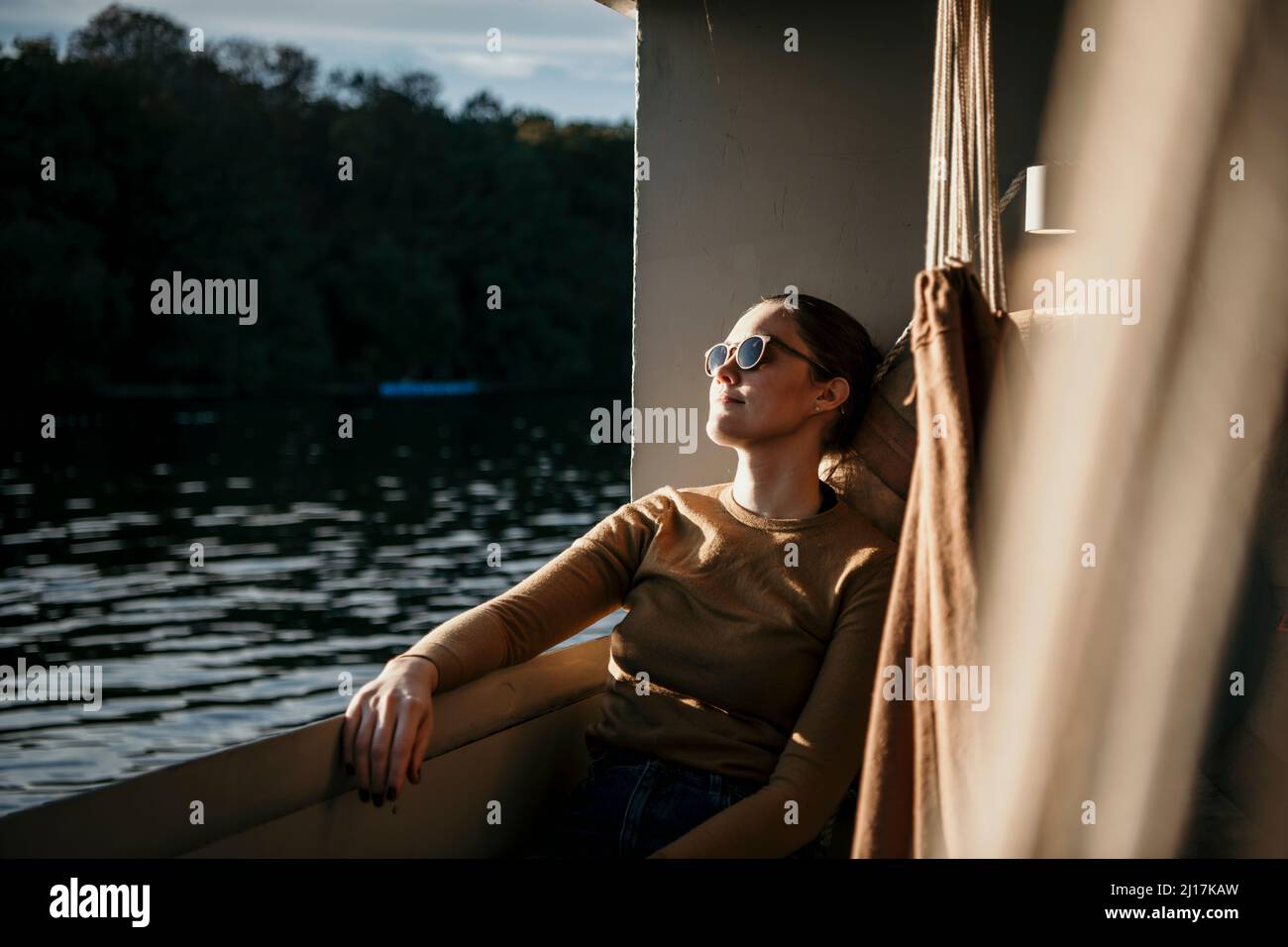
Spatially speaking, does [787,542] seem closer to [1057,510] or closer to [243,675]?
[1057,510]

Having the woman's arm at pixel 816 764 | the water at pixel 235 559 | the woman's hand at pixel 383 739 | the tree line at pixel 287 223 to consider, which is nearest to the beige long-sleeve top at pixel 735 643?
the woman's arm at pixel 816 764

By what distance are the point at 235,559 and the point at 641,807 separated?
12.3 metres

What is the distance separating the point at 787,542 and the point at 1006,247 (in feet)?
2.90

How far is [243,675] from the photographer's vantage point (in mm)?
8906

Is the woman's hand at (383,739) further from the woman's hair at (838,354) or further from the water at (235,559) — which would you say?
the water at (235,559)

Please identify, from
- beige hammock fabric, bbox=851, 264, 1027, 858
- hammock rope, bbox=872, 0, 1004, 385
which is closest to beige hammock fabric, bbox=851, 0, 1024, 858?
beige hammock fabric, bbox=851, 264, 1027, 858

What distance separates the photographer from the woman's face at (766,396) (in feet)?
7.93

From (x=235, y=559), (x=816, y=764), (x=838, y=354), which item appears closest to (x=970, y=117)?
(x=838, y=354)

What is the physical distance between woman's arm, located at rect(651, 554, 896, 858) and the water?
15.4ft

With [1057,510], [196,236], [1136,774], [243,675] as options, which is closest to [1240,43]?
[1057,510]

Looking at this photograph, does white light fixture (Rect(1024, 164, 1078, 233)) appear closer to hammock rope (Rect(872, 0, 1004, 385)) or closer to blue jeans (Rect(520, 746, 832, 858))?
hammock rope (Rect(872, 0, 1004, 385))

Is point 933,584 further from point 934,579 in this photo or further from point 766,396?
point 766,396

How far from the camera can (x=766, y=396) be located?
2418 mm

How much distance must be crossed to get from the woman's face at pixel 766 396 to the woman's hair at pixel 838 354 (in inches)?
1.0
